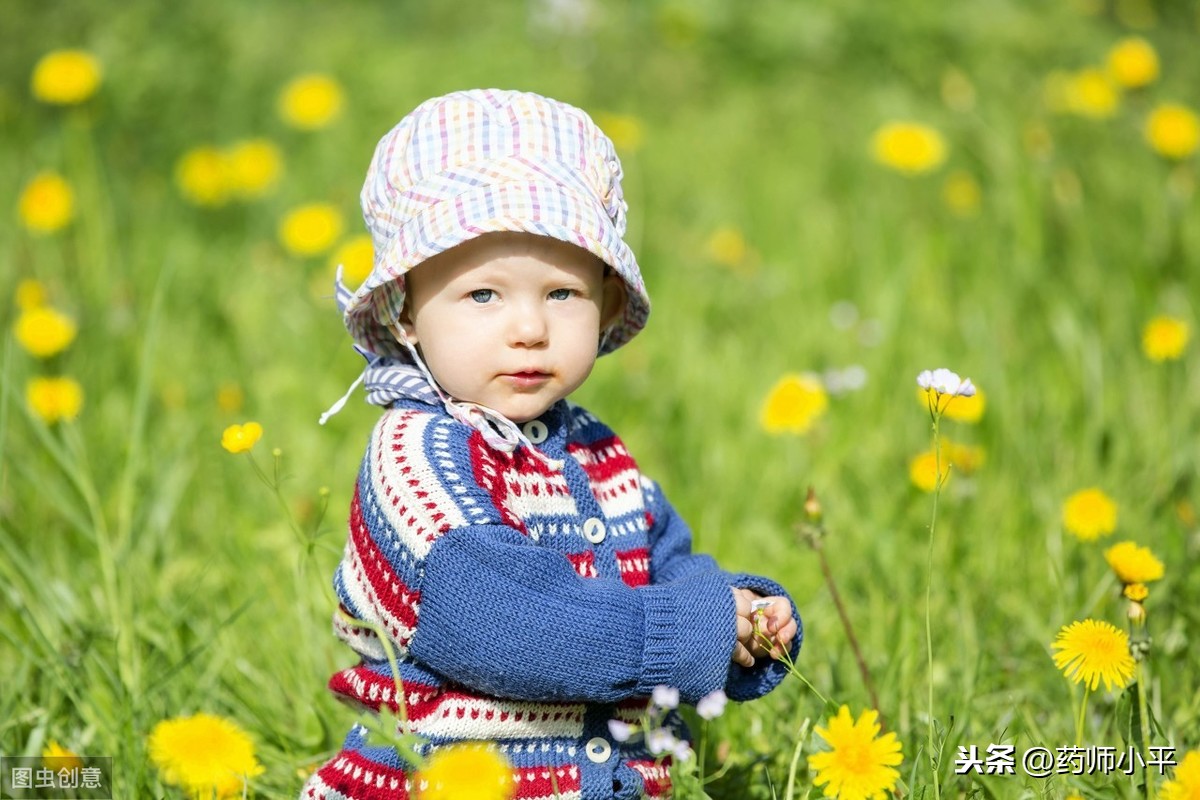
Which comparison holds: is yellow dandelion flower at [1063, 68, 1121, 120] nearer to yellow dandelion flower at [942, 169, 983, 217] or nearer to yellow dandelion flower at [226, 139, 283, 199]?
yellow dandelion flower at [942, 169, 983, 217]

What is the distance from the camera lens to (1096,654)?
4.60 ft

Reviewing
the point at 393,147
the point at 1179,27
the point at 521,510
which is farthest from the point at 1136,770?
the point at 1179,27

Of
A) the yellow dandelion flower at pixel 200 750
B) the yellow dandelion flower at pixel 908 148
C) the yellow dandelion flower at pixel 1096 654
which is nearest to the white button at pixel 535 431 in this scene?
the yellow dandelion flower at pixel 200 750

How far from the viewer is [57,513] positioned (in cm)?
240

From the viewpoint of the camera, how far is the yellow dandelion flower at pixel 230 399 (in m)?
2.63

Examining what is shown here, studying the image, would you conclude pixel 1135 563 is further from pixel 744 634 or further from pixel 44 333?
A: pixel 44 333

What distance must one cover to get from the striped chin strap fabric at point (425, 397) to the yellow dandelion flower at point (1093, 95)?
8.44 ft

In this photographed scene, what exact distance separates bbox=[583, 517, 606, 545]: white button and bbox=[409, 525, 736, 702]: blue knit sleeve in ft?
0.45

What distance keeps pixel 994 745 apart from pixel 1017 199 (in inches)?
81.6

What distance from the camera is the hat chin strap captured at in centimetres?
147

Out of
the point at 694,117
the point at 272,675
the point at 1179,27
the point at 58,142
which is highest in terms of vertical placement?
the point at 1179,27

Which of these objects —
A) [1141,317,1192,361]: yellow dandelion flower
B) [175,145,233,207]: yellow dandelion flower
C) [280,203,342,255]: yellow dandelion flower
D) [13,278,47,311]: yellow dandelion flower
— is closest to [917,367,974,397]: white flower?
[1141,317,1192,361]: yellow dandelion flower

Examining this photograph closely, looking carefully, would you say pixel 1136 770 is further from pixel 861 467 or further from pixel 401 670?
pixel 861 467

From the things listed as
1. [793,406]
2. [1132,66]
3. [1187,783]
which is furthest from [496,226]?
[1132,66]
